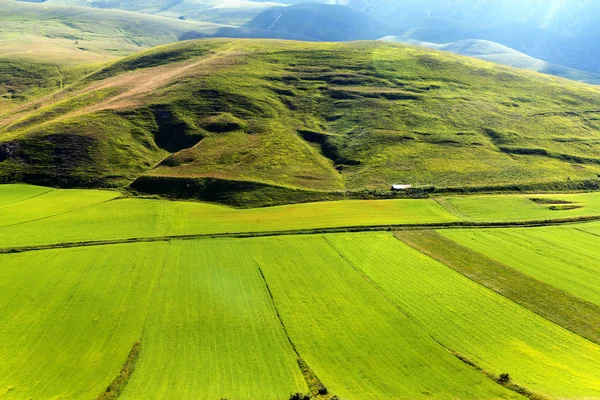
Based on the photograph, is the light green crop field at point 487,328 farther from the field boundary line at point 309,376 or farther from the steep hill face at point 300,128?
the steep hill face at point 300,128

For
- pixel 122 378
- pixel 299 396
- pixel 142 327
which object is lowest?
pixel 122 378

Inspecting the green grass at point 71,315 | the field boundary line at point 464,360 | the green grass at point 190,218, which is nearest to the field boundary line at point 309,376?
the field boundary line at point 464,360

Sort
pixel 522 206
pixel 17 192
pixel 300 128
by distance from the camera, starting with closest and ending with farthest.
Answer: pixel 522 206 < pixel 17 192 < pixel 300 128

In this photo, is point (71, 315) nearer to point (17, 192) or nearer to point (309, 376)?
point (309, 376)

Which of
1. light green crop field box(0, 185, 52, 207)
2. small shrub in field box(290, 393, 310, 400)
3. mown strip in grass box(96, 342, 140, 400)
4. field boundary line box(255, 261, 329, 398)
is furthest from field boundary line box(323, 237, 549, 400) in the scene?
light green crop field box(0, 185, 52, 207)

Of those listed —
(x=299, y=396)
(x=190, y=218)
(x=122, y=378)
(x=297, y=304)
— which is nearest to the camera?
(x=299, y=396)

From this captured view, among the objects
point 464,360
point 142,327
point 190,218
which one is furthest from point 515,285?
point 190,218
